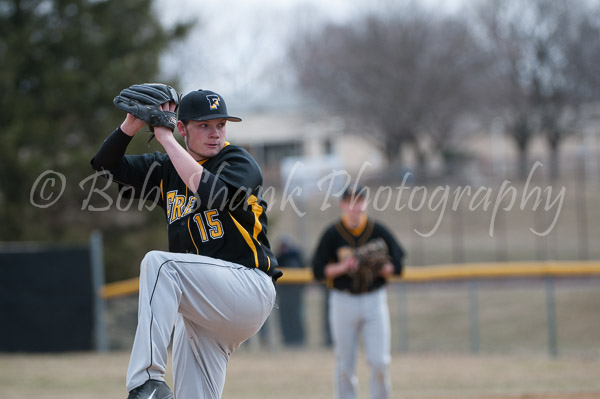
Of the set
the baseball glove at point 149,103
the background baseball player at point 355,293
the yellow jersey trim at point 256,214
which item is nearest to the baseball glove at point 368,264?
the background baseball player at point 355,293

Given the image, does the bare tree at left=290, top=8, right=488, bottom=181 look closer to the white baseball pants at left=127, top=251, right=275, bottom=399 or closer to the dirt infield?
the dirt infield

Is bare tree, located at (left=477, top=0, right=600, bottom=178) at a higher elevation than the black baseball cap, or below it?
higher

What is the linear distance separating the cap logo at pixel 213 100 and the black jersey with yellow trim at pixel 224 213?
0.23 m

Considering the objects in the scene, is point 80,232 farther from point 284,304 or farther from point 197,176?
point 197,176

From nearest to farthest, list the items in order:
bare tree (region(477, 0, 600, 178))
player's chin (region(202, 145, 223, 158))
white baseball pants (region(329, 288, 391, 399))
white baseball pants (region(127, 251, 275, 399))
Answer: white baseball pants (region(127, 251, 275, 399)) → player's chin (region(202, 145, 223, 158)) → white baseball pants (region(329, 288, 391, 399)) → bare tree (region(477, 0, 600, 178))

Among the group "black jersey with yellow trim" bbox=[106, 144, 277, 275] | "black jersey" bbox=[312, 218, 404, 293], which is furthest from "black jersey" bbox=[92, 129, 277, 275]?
"black jersey" bbox=[312, 218, 404, 293]

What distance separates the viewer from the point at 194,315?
12.3ft

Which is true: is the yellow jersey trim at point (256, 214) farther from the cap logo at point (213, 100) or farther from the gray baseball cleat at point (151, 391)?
the gray baseball cleat at point (151, 391)

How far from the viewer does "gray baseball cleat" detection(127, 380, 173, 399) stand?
3.27m

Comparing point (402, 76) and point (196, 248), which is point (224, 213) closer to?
point (196, 248)

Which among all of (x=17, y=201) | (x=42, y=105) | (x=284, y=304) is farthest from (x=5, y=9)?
(x=284, y=304)

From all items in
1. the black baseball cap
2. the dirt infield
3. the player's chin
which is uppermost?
the black baseball cap

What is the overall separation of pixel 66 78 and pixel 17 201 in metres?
2.82

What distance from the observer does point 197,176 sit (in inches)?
141
